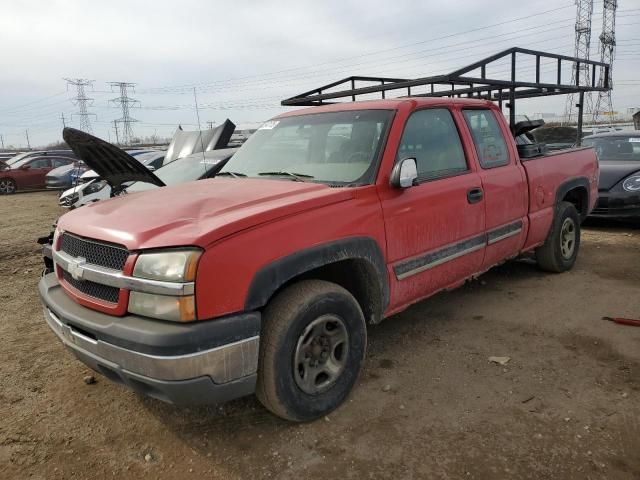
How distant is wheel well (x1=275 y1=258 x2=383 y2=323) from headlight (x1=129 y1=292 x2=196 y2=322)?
951 millimetres

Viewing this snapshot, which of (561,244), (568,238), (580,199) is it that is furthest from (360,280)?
(580,199)

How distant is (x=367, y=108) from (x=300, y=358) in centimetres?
189

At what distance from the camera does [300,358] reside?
2832 mm

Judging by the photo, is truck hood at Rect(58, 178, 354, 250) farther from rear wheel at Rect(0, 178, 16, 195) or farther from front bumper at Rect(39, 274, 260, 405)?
rear wheel at Rect(0, 178, 16, 195)

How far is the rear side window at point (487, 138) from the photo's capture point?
13.8 ft

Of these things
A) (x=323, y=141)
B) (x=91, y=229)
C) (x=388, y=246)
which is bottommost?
(x=388, y=246)

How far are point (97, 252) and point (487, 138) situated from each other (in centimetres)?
323

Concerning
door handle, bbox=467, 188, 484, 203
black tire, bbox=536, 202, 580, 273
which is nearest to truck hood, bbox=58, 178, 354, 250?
door handle, bbox=467, 188, 484, 203

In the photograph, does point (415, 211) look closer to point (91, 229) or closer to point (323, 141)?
point (323, 141)

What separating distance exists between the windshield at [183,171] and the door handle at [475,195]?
3.56m

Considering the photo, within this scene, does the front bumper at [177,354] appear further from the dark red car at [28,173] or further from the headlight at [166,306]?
the dark red car at [28,173]

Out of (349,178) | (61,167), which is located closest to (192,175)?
(349,178)

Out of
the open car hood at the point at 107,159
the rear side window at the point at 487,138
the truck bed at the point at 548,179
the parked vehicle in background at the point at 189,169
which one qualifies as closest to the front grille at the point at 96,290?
the open car hood at the point at 107,159

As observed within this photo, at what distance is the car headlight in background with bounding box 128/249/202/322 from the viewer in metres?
2.37
